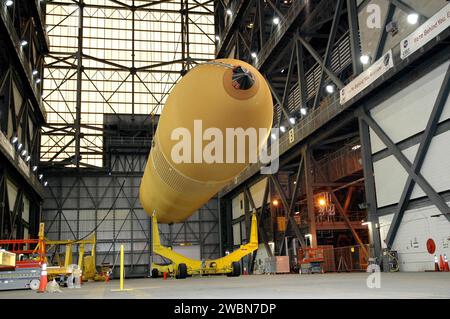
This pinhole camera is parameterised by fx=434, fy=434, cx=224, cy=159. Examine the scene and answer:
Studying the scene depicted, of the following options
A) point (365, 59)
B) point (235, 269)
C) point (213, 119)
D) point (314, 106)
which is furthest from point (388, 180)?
point (213, 119)

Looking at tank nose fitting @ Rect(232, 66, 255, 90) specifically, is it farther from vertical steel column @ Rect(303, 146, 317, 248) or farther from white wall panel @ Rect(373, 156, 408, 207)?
vertical steel column @ Rect(303, 146, 317, 248)

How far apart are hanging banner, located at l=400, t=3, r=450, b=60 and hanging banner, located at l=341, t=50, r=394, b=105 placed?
37.0 inches

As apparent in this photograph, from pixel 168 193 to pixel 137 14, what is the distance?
125ft

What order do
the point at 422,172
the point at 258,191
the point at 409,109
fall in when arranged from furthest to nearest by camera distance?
the point at 258,191 → the point at 409,109 → the point at 422,172

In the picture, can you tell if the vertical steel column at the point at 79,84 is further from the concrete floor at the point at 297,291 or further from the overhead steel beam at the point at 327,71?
the concrete floor at the point at 297,291

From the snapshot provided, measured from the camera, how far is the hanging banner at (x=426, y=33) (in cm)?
1405

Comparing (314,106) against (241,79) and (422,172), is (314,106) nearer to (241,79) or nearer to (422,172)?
(422,172)

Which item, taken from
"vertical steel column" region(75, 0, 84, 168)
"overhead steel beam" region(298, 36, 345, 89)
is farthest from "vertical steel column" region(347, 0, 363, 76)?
"vertical steel column" region(75, 0, 84, 168)

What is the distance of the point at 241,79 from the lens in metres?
8.05

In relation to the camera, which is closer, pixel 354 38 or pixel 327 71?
pixel 354 38

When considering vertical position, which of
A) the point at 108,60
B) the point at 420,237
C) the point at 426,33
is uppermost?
the point at 108,60

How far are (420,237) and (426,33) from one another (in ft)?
24.1

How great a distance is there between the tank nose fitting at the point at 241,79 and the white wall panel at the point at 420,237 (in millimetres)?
10514
